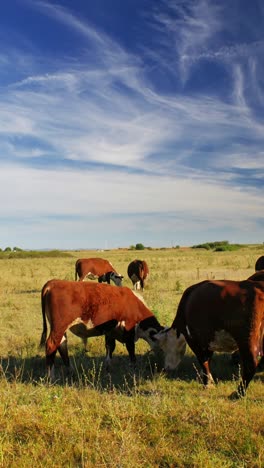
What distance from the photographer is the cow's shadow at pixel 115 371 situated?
7.82 meters

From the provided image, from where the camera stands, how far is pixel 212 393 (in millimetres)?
6891

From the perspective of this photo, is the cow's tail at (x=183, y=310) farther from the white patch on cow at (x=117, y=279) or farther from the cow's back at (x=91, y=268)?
the cow's back at (x=91, y=268)

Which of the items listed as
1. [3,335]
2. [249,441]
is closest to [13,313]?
[3,335]

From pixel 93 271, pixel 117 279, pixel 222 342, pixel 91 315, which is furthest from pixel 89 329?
pixel 93 271

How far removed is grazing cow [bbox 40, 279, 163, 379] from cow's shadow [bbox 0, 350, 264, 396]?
1.02 feet

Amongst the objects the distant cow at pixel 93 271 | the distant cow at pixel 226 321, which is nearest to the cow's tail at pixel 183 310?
the distant cow at pixel 226 321

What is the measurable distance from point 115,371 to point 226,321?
9.68ft

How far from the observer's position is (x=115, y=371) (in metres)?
8.63

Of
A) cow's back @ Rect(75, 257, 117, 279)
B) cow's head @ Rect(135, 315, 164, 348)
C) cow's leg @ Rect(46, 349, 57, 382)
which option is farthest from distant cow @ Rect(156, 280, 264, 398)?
cow's back @ Rect(75, 257, 117, 279)

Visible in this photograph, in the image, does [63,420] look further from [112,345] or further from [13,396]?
[112,345]

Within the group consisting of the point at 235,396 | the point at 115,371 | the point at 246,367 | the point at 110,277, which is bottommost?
the point at 115,371

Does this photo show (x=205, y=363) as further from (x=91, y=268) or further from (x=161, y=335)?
(x=91, y=268)

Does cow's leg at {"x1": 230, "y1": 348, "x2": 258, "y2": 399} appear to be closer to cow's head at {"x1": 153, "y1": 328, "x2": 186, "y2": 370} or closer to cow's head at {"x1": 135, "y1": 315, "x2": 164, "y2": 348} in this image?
cow's head at {"x1": 153, "y1": 328, "x2": 186, "y2": 370}

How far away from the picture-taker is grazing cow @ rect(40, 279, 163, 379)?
26.6 ft
